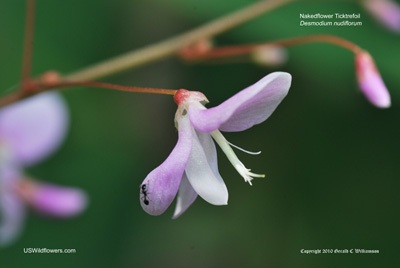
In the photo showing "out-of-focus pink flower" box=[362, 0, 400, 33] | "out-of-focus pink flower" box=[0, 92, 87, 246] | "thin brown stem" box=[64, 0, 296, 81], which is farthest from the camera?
"out-of-focus pink flower" box=[362, 0, 400, 33]

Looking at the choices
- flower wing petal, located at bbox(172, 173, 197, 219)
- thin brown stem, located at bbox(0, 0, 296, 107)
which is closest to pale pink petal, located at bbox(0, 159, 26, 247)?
thin brown stem, located at bbox(0, 0, 296, 107)

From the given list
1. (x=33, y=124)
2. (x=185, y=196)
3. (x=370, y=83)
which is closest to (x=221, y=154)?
(x=33, y=124)

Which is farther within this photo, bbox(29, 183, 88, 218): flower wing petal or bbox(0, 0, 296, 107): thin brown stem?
bbox(29, 183, 88, 218): flower wing petal

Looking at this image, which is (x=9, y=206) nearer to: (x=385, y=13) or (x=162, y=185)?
(x=162, y=185)

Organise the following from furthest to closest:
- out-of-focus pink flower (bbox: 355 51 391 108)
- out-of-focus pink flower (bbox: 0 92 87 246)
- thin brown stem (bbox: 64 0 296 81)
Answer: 1. out-of-focus pink flower (bbox: 0 92 87 246)
2. thin brown stem (bbox: 64 0 296 81)
3. out-of-focus pink flower (bbox: 355 51 391 108)

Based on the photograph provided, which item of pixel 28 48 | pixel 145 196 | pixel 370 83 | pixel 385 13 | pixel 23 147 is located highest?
pixel 385 13

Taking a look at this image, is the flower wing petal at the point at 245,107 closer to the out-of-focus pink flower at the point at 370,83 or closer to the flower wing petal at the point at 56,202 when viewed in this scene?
A: the out-of-focus pink flower at the point at 370,83

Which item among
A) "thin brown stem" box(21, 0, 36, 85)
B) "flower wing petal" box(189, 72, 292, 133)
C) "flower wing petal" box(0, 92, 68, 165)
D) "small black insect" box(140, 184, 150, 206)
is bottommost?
"small black insect" box(140, 184, 150, 206)

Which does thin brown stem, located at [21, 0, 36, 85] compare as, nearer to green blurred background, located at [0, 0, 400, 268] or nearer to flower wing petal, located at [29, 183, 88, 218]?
flower wing petal, located at [29, 183, 88, 218]
